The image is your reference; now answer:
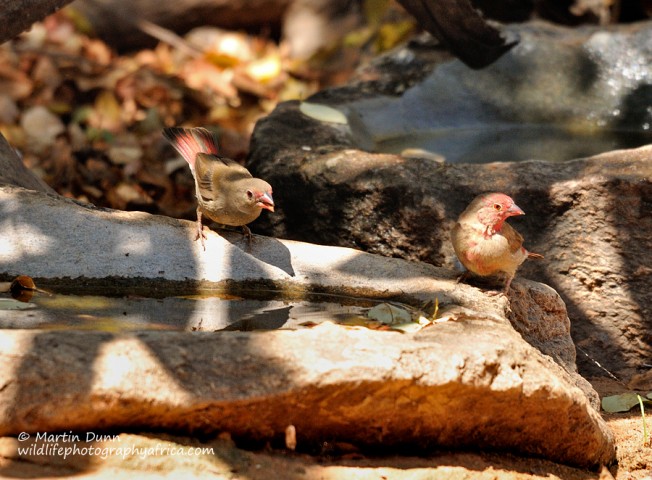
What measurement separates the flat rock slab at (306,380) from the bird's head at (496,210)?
330 mm

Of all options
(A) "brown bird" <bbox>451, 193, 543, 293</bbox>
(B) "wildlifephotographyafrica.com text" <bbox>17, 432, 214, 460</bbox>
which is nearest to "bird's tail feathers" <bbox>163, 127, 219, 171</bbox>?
(A) "brown bird" <bbox>451, 193, 543, 293</bbox>

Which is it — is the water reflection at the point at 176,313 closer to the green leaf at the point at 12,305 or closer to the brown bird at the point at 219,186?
the green leaf at the point at 12,305

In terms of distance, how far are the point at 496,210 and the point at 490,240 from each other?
0.47ft

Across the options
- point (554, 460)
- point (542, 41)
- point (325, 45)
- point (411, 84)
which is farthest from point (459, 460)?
point (325, 45)

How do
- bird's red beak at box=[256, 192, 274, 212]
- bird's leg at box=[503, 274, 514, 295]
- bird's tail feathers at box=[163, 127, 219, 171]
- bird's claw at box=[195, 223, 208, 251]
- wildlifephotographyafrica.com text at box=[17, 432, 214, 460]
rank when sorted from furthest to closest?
1. bird's tail feathers at box=[163, 127, 219, 171]
2. bird's red beak at box=[256, 192, 274, 212]
3. bird's claw at box=[195, 223, 208, 251]
4. bird's leg at box=[503, 274, 514, 295]
5. wildlifephotographyafrica.com text at box=[17, 432, 214, 460]

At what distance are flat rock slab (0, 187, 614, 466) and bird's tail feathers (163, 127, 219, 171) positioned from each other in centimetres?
113

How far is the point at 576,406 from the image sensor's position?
318 centimetres

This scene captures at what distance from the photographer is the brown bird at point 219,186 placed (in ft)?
13.6

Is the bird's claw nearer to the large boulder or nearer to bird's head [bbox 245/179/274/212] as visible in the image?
bird's head [bbox 245/179/274/212]

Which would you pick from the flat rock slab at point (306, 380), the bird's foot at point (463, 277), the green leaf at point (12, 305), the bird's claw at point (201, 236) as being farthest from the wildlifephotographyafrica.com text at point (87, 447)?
the bird's foot at point (463, 277)

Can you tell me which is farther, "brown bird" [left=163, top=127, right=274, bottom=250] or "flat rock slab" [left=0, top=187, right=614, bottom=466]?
"brown bird" [left=163, top=127, right=274, bottom=250]

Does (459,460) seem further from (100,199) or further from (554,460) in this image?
(100,199)

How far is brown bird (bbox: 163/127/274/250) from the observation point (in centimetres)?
414

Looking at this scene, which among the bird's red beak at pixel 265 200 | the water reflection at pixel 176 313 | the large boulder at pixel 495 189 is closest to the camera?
the water reflection at pixel 176 313
